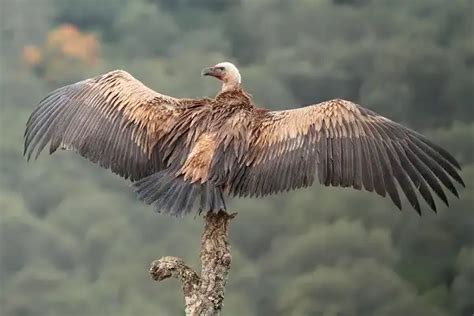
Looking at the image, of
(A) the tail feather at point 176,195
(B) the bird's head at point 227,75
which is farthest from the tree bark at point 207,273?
(B) the bird's head at point 227,75

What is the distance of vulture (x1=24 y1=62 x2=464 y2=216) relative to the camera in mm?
4297

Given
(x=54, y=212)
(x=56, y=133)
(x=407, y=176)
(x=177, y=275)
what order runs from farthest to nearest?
(x=54, y=212)
(x=56, y=133)
(x=407, y=176)
(x=177, y=275)

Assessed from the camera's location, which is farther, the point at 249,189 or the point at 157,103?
the point at 157,103

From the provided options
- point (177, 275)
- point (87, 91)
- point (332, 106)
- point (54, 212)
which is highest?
point (54, 212)

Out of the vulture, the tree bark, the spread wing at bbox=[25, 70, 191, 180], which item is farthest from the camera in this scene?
the spread wing at bbox=[25, 70, 191, 180]

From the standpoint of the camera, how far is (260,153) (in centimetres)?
450

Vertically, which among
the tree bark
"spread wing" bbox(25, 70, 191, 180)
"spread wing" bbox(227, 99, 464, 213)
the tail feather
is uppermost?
"spread wing" bbox(25, 70, 191, 180)

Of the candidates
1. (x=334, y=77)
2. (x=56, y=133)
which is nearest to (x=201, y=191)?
(x=56, y=133)

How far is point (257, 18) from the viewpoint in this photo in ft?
26.4

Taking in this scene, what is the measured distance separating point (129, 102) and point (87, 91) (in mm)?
330

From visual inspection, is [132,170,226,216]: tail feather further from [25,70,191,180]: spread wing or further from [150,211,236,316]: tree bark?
[25,70,191,180]: spread wing

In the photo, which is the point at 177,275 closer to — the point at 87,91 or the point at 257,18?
the point at 87,91

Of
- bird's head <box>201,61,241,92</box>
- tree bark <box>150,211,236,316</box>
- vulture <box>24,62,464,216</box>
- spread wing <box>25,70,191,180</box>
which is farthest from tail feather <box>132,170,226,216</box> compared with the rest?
bird's head <box>201,61,241,92</box>

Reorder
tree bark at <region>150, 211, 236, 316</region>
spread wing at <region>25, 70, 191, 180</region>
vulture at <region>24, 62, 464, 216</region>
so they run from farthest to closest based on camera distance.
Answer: spread wing at <region>25, 70, 191, 180</region> → vulture at <region>24, 62, 464, 216</region> → tree bark at <region>150, 211, 236, 316</region>
